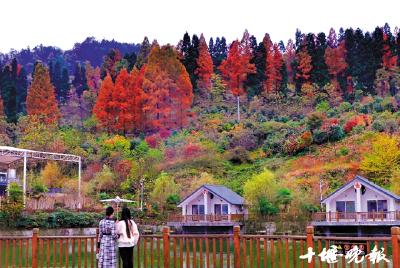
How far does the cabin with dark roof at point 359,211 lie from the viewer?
24.6m

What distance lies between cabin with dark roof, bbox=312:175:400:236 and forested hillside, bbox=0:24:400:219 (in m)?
2.65

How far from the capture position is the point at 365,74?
176 feet

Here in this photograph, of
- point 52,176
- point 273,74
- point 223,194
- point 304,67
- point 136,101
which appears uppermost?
point 304,67

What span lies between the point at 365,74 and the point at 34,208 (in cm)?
3666

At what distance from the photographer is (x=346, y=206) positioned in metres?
27.0

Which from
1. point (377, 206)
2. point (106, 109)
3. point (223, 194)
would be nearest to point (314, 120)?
point (223, 194)

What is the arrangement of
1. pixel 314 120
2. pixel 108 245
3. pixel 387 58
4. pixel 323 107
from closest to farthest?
pixel 108 245, pixel 314 120, pixel 323 107, pixel 387 58

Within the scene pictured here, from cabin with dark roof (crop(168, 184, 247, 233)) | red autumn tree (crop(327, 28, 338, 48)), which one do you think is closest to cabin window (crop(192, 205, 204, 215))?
cabin with dark roof (crop(168, 184, 247, 233))

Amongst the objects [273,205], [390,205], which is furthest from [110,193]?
[390,205]

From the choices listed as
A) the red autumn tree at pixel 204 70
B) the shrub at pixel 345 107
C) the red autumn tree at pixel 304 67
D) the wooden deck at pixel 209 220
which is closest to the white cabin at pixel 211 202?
the wooden deck at pixel 209 220

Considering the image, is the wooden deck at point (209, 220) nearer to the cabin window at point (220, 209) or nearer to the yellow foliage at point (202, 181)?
the cabin window at point (220, 209)

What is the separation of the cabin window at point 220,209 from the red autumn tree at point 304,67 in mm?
26791

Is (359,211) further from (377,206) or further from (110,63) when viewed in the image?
(110,63)

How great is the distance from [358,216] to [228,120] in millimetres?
26311
